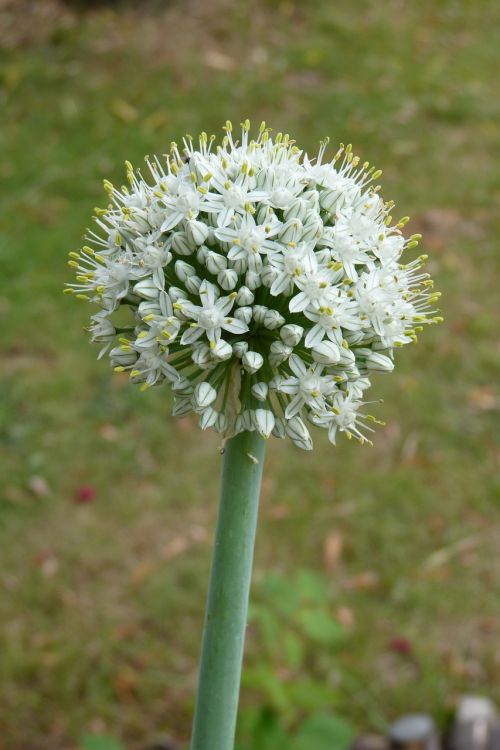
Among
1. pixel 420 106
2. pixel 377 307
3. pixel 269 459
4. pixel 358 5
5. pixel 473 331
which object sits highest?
pixel 358 5

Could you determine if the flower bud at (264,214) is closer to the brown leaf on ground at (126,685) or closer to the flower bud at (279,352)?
the flower bud at (279,352)

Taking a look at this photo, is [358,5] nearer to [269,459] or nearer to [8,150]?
[8,150]

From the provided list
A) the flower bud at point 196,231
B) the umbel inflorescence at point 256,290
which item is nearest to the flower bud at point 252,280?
the umbel inflorescence at point 256,290

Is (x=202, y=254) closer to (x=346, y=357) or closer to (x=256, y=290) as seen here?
(x=256, y=290)

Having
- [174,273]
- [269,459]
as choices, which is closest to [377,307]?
[174,273]

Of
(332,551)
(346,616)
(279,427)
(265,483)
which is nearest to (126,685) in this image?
(346,616)

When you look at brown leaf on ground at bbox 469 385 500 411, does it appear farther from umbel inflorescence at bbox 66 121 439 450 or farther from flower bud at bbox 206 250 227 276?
flower bud at bbox 206 250 227 276

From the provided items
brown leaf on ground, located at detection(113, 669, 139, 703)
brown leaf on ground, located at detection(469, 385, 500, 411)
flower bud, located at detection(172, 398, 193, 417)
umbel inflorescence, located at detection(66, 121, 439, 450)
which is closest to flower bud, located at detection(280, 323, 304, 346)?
umbel inflorescence, located at detection(66, 121, 439, 450)
